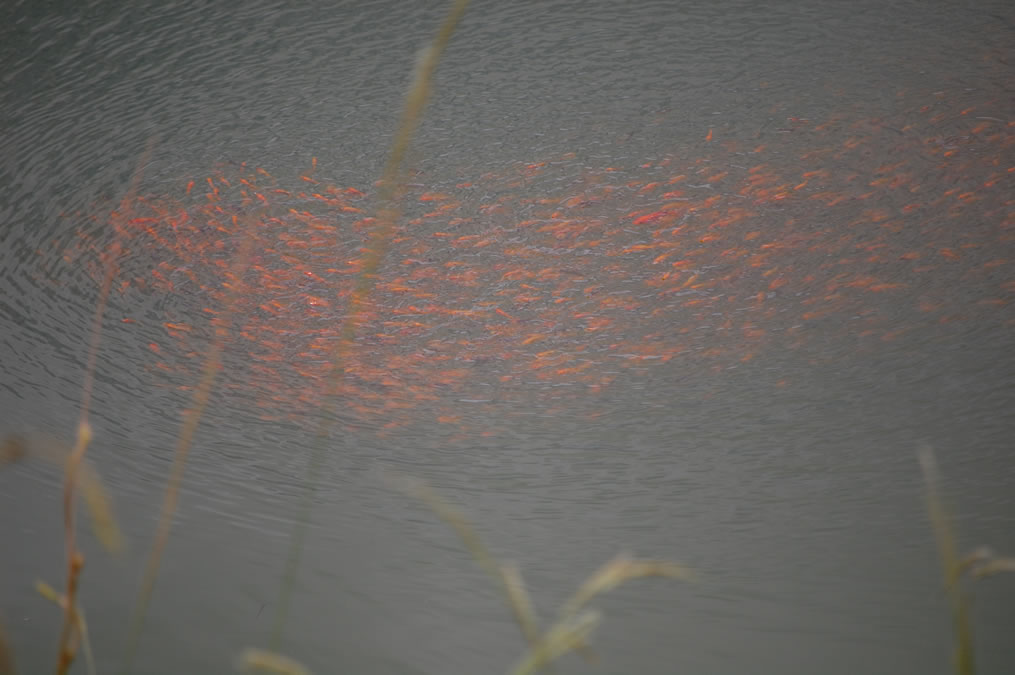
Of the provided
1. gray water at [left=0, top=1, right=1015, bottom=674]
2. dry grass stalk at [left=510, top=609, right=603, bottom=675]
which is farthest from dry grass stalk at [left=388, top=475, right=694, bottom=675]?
gray water at [left=0, top=1, right=1015, bottom=674]

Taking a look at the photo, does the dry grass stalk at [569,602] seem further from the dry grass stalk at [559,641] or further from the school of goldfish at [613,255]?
the school of goldfish at [613,255]

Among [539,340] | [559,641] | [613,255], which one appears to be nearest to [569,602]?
[559,641]

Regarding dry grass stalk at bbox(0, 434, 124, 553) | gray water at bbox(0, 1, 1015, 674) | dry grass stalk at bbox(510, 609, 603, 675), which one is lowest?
dry grass stalk at bbox(510, 609, 603, 675)

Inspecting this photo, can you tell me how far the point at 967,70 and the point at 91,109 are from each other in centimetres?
128

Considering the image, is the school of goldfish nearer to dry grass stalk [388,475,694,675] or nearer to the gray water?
the gray water

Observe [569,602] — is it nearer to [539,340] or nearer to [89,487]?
[89,487]

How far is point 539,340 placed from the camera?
154 centimetres

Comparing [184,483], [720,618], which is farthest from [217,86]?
[720,618]

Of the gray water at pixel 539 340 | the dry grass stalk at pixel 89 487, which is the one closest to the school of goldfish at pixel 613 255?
the gray water at pixel 539 340

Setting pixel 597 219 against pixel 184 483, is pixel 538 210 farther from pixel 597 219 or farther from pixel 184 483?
pixel 184 483

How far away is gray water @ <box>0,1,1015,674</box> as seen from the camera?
1.09 m

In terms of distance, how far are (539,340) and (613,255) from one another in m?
0.27

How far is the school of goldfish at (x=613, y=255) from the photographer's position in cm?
124

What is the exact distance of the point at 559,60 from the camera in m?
1.12
